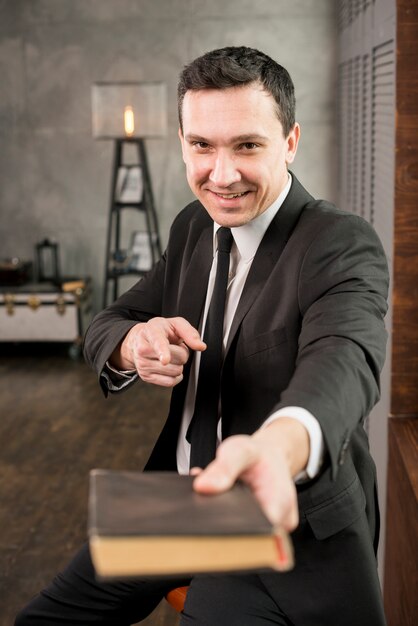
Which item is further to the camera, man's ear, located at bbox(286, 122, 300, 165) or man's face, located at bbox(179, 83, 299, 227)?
man's ear, located at bbox(286, 122, 300, 165)

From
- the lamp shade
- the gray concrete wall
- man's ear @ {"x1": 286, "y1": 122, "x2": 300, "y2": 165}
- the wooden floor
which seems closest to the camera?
man's ear @ {"x1": 286, "y1": 122, "x2": 300, "y2": 165}

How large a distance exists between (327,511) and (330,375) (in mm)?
438

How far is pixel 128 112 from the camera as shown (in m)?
6.20

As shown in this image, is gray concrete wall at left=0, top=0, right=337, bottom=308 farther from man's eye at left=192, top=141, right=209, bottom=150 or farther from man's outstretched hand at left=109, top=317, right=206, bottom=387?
man's outstretched hand at left=109, top=317, right=206, bottom=387

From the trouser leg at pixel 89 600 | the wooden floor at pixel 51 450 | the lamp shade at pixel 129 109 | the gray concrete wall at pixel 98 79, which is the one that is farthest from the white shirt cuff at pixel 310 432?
the gray concrete wall at pixel 98 79

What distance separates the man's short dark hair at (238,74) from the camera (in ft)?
4.98

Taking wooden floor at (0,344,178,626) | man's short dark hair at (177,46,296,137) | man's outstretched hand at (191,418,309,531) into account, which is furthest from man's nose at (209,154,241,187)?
wooden floor at (0,344,178,626)

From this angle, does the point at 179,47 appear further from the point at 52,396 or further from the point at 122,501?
the point at 122,501

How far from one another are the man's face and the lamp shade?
15.3ft

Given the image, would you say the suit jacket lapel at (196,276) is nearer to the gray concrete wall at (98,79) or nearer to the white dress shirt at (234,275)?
the white dress shirt at (234,275)

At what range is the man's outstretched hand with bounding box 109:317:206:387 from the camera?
146 cm

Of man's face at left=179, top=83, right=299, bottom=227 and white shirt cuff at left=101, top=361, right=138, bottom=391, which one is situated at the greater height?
man's face at left=179, top=83, right=299, bottom=227

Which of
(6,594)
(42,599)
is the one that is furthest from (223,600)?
(6,594)

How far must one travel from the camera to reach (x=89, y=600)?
5.84ft
